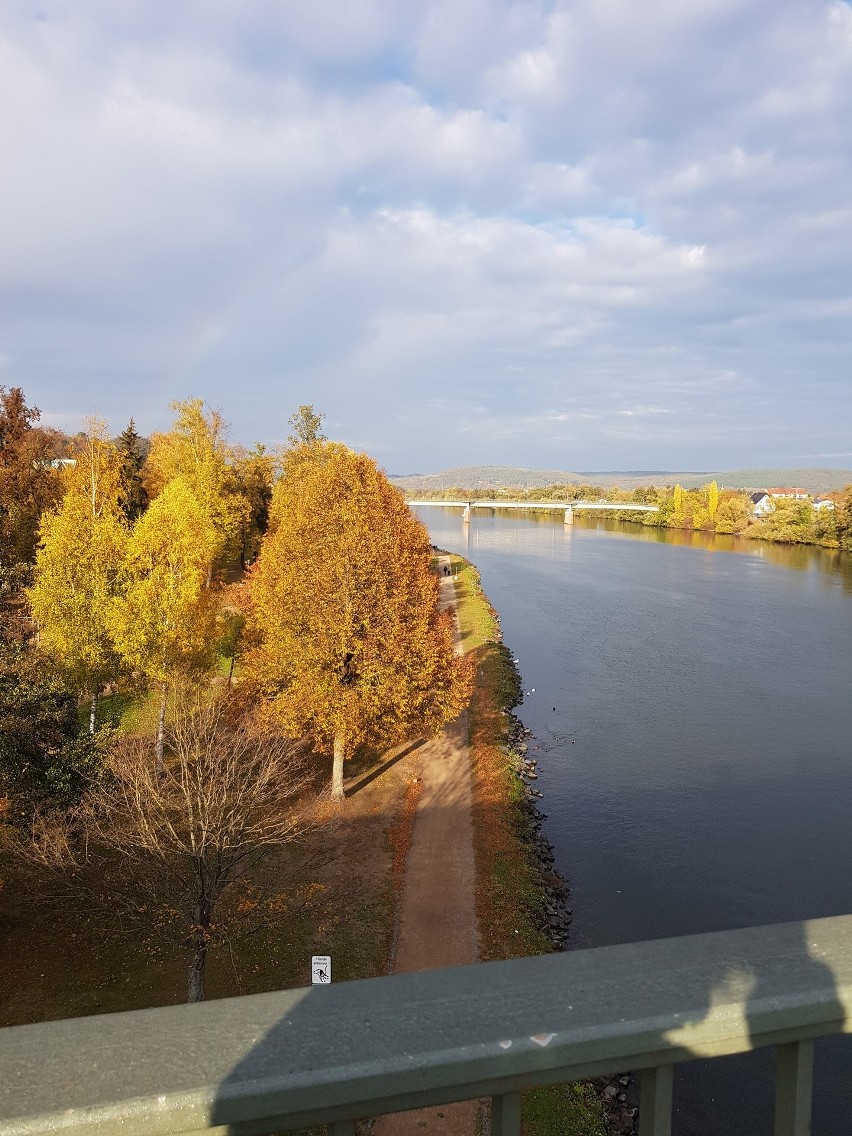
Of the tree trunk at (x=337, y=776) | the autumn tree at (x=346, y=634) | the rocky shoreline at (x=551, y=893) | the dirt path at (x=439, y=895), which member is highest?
the autumn tree at (x=346, y=634)

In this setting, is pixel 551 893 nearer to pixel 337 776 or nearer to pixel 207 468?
pixel 337 776

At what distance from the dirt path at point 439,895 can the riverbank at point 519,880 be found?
23 centimetres

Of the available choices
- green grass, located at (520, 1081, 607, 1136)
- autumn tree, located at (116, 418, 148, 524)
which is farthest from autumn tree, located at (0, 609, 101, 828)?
autumn tree, located at (116, 418, 148, 524)

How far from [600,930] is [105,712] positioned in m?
12.2

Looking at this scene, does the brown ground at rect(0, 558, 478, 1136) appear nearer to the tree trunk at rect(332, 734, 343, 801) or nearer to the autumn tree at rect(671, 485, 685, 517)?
the tree trunk at rect(332, 734, 343, 801)

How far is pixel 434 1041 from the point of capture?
3.51 feet

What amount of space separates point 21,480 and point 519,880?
20.1 meters

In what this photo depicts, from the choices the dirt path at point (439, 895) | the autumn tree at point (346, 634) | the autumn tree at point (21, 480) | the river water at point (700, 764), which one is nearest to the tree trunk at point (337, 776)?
the autumn tree at point (346, 634)

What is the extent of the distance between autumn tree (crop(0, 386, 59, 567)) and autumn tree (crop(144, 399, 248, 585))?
389cm

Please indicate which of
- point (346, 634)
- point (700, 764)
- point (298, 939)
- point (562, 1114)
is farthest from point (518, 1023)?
point (700, 764)

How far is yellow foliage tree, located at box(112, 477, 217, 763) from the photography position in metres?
13.9

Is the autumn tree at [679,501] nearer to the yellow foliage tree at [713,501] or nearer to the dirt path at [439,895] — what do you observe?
the yellow foliage tree at [713,501]

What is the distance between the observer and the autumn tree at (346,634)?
45.0ft

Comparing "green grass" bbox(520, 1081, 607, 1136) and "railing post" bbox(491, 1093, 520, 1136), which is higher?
"railing post" bbox(491, 1093, 520, 1136)
